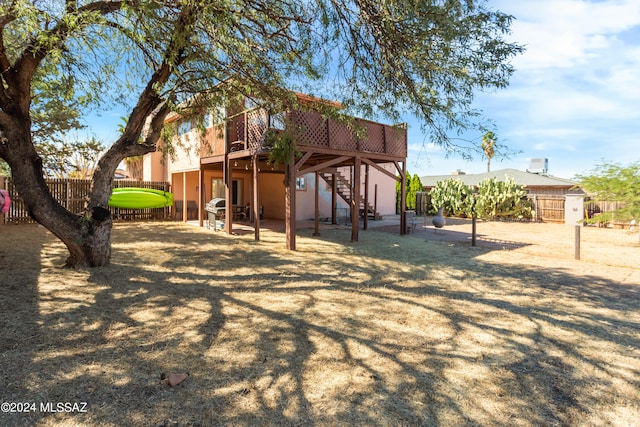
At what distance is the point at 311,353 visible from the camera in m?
3.34

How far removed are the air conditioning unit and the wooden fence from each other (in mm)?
30883

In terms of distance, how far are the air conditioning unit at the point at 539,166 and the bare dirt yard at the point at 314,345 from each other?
2825cm

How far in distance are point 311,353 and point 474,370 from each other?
147 centimetres

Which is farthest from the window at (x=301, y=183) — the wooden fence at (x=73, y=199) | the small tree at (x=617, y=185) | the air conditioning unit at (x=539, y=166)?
the air conditioning unit at (x=539, y=166)

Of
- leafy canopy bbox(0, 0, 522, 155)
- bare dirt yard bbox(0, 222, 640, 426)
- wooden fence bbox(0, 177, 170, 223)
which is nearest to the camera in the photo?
bare dirt yard bbox(0, 222, 640, 426)

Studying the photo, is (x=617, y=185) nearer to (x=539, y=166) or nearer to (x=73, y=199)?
(x=73, y=199)

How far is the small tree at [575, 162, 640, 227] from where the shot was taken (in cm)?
1058

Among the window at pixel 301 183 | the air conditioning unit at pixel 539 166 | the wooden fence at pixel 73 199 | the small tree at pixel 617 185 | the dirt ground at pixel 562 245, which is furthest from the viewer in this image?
the air conditioning unit at pixel 539 166

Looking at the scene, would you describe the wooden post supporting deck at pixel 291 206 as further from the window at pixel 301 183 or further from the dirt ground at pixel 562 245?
the window at pixel 301 183

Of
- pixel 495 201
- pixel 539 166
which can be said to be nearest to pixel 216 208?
pixel 495 201

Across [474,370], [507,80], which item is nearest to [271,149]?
[507,80]

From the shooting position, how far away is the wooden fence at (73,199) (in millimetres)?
13695

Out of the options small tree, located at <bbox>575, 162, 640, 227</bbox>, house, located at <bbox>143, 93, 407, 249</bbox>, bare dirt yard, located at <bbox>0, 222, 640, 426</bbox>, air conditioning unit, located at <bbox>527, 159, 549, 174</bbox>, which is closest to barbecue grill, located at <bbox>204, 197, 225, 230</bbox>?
house, located at <bbox>143, 93, 407, 249</bbox>

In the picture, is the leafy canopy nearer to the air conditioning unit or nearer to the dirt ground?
the dirt ground
